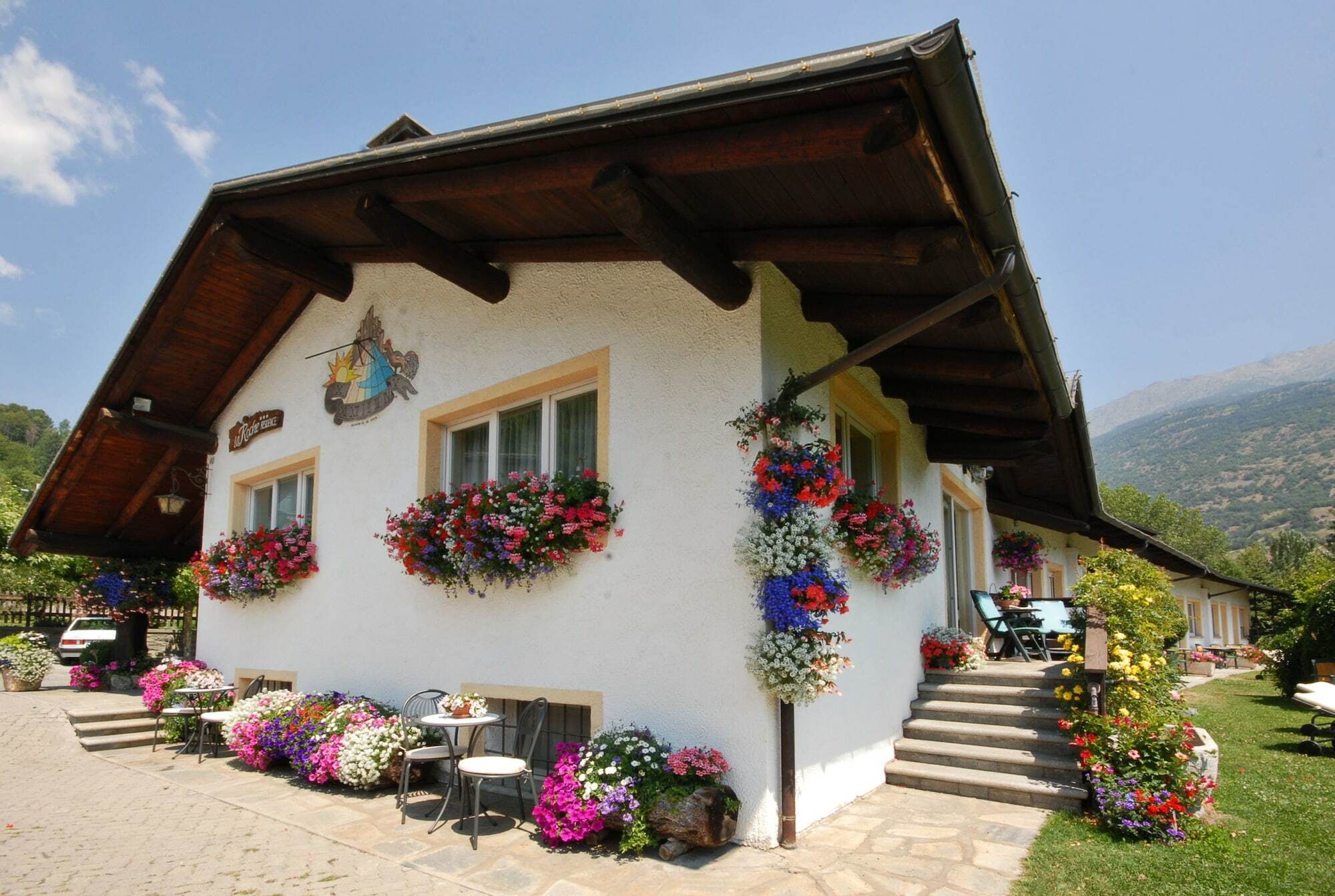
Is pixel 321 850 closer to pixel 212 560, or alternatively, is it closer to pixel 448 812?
pixel 448 812

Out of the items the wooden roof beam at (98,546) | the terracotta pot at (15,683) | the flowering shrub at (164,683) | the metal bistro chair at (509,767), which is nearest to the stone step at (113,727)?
the flowering shrub at (164,683)

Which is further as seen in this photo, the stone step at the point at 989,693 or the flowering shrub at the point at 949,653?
the flowering shrub at the point at 949,653

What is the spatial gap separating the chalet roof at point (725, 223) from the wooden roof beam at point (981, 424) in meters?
0.03

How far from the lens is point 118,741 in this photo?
29.3 ft

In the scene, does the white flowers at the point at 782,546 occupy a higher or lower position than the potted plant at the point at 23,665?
higher

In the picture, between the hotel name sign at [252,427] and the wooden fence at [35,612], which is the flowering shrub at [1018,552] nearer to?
the hotel name sign at [252,427]

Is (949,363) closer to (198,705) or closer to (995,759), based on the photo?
(995,759)

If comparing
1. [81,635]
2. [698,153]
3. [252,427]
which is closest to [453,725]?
[698,153]

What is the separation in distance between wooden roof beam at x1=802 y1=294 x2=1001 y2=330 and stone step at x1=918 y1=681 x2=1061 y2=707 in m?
3.30

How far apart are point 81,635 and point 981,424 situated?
20447 mm

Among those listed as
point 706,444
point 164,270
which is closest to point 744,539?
point 706,444

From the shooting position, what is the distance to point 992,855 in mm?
4719

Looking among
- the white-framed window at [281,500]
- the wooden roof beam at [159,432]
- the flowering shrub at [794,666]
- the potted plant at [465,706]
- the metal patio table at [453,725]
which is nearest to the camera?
the flowering shrub at [794,666]

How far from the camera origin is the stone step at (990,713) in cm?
664
